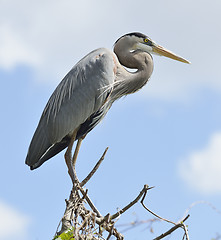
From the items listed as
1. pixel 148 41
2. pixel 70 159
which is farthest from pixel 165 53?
pixel 70 159

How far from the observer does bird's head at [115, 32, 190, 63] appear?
6.11 m

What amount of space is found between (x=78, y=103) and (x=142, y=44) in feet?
4.04

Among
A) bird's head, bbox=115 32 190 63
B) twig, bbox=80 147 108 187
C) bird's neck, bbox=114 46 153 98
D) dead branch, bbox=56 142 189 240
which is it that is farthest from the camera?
bird's head, bbox=115 32 190 63

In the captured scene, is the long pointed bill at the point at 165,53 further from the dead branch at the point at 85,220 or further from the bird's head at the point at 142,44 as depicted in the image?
the dead branch at the point at 85,220

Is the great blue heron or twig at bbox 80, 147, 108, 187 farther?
the great blue heron

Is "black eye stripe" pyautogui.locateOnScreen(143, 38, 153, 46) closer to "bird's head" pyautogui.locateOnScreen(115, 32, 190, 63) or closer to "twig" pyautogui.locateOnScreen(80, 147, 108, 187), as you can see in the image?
→ "bird's head" pyautogui.locateOnScreen(115, 32, 190, 63)

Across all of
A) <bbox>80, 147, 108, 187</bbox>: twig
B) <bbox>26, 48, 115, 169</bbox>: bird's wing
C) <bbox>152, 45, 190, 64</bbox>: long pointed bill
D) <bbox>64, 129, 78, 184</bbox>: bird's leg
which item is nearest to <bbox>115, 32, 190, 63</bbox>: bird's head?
<bbox>152, 45, 190, 64</bbox>: long pointed bill

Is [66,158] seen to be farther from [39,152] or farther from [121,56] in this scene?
[121,56]

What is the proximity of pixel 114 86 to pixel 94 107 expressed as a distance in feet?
1.30

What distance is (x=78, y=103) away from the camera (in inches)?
220

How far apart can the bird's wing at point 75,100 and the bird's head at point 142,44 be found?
1.71 ft

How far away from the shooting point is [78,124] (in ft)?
18.3

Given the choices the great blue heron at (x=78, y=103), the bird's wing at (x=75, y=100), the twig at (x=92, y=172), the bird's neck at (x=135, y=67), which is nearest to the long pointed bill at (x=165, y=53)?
the bird's neck at (x=135, y=67)

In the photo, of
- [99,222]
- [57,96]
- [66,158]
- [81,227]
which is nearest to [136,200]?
[99,222]
